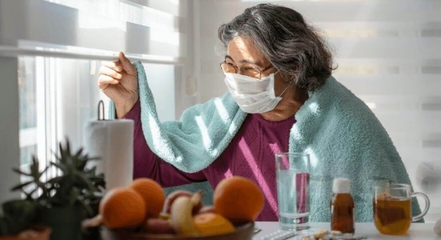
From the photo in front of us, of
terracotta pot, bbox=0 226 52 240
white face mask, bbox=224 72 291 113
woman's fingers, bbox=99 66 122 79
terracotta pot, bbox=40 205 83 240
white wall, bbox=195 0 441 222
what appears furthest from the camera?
white wall, bbox=195 0 441 222

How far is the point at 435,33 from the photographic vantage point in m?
2.93

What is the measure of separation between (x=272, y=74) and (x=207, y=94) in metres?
0.95

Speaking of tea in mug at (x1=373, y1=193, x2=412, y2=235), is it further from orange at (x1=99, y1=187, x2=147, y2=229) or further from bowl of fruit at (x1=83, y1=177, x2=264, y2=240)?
orange at (x1=99, y1=187, x2=147, y2=229)

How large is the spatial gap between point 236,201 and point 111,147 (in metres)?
0.29

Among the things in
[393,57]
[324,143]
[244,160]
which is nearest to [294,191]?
[324,143]

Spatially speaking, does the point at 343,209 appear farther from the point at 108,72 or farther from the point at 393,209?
the point at 108,72

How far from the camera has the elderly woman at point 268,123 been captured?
200 cm

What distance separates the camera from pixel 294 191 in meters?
1.63

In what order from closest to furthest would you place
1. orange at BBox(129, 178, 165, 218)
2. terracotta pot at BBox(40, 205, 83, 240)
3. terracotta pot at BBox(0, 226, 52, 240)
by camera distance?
terracotta pot at BBox(0, 226, 52, 240)
terracotta pot at BBox(40, 205, 83, 240)
orange at BBox(129, 178, 165, 218)

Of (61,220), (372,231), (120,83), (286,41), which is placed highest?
(286,41)

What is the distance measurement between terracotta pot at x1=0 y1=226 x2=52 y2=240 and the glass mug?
776mm

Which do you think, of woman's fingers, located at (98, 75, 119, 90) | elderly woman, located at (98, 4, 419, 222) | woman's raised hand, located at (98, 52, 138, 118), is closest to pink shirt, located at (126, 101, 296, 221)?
elderly woman, located at (98, 4, 419, 222)

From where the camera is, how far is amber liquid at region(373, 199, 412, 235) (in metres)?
1.58

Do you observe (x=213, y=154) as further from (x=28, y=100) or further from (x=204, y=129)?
(x=28, y=100)
